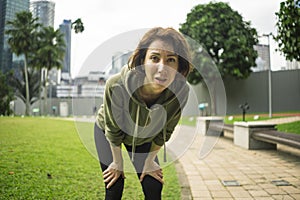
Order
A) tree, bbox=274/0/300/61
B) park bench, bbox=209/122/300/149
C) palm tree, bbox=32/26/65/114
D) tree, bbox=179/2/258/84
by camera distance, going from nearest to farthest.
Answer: palm tree, bbox=32/26/65/114, tree, bbox=274/0/300/61, park bench, bbox=209/122/300/149, tree, bbox=179/2/258/84

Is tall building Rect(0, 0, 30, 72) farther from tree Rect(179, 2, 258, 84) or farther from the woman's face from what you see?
tree Rect(179, 2, 258, 84)

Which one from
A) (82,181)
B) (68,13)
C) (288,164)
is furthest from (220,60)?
(68,13)

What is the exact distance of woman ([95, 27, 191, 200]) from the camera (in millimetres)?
914

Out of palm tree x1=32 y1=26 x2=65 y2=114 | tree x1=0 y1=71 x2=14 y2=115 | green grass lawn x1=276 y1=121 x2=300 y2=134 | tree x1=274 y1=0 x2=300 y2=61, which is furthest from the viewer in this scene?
green grass lawn x1=276 y1=121 x2=300 y2=134

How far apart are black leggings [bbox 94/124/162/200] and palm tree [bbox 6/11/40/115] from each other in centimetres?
62

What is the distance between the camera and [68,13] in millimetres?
1282

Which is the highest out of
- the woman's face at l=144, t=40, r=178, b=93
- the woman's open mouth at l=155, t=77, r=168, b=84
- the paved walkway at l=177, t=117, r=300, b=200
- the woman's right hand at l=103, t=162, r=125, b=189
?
the woman's face at l=144, t=40, r=178, b=93

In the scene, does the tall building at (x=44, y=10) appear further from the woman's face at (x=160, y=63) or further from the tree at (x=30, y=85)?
the woman's face at (x=160, y=63)

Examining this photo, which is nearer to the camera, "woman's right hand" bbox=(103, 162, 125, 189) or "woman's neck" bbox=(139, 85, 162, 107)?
"woman's neck" bbox=(139, 85, 162, 107)

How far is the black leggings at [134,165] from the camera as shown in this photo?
3.99 feet

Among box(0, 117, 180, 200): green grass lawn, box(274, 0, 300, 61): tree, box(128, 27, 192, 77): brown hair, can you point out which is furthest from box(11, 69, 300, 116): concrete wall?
box(128, 27, 192, 77): brown hair

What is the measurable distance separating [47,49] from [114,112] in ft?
3.12

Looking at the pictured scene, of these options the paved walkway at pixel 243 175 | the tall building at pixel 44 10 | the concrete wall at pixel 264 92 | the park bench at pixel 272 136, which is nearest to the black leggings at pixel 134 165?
the paved walkway at pixel 243 175

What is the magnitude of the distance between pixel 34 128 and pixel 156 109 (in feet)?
17.2
